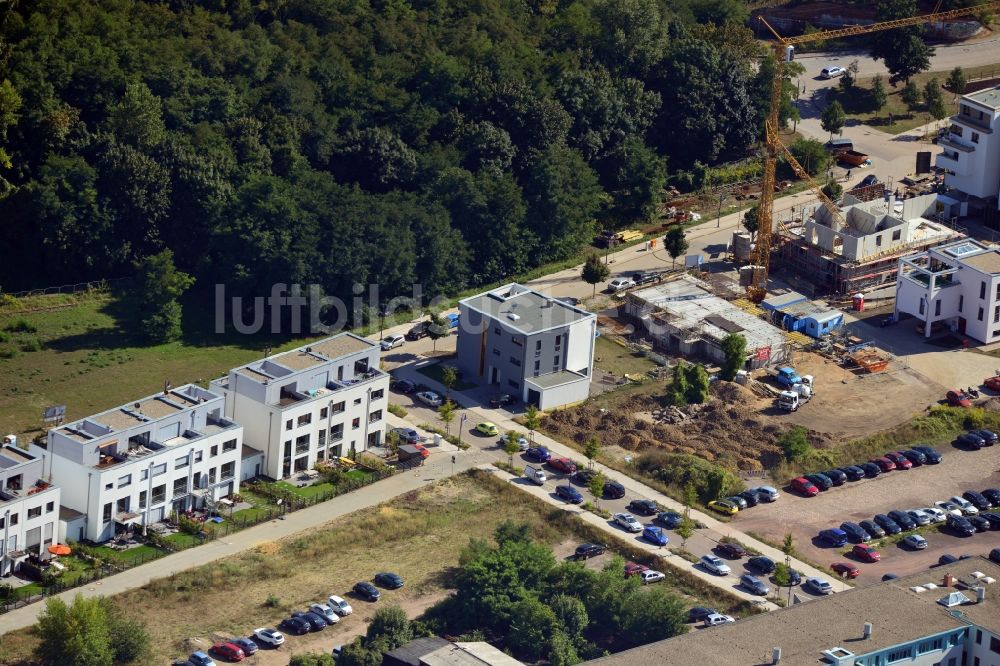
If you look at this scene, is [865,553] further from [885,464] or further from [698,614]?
[698,614]

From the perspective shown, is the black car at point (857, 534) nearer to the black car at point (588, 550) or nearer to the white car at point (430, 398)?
the black car at point (588, 550)

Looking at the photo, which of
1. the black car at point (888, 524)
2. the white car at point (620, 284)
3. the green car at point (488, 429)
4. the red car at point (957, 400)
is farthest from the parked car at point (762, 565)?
the white car at point (620, 284)

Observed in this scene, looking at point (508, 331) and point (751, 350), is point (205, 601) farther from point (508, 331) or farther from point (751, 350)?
point (751, 350)

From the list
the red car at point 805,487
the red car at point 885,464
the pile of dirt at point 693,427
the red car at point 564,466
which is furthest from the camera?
the pile of dirt at point 693,427

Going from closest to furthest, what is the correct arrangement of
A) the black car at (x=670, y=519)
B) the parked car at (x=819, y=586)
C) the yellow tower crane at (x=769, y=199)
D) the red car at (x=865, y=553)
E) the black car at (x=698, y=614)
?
the black car at (x=698, y=614) → the parked car at (x=819, y=586) → the red car at (x=865, y=553) → the black car at (x=670, y=519) → the yellow tower crane at (x=769, y=199)

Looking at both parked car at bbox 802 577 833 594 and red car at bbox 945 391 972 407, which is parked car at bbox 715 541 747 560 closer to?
parked car at bbox 802 577 833 594

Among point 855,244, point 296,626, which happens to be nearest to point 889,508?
point 855,244
